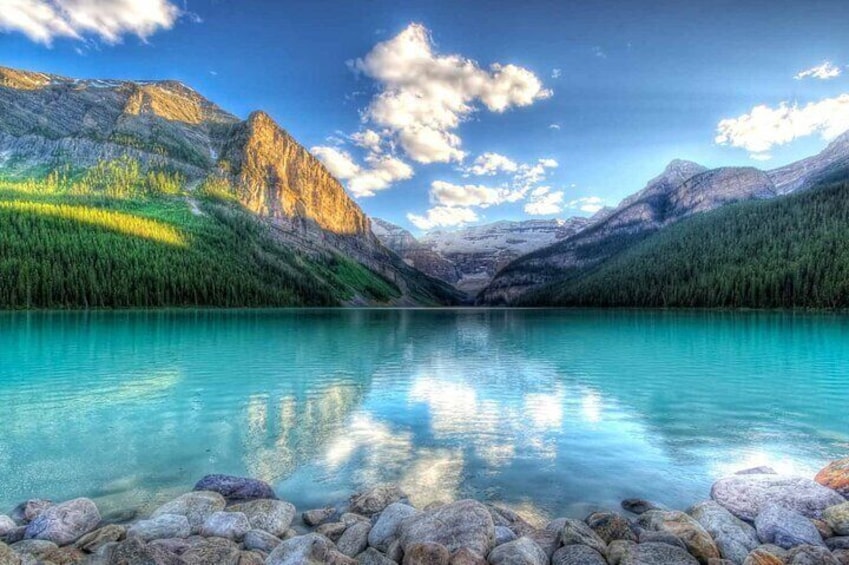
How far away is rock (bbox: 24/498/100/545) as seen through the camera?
32.3 feet

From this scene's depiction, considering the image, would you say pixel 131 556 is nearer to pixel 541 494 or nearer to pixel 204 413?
pixel 541 494

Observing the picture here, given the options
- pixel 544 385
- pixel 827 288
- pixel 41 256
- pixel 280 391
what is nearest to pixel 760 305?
pixel 827 288

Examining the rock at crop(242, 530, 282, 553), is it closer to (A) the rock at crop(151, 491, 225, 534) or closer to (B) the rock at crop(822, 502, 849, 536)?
(A) the rock at crop(151, 491, 225, 534)

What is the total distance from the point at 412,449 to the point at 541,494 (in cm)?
530

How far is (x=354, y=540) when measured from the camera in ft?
32.3

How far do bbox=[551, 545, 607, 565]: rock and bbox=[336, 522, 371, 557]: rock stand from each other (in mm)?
3807

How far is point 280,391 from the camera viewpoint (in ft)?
87.8

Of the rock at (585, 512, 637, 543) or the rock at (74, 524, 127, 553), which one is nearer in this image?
the rock at (74, 524, 127, 553)

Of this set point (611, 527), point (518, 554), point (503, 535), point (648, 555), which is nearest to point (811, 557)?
point (648, 555)

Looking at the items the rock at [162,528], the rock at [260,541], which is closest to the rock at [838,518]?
the rock at [260,541]

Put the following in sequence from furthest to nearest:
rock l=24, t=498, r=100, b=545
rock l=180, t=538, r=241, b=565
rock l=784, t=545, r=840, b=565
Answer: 1. rock l=24, t=498, r=100, b=545
2. rock l=180, t=538, r=241, b=565
3. rock l=784, t=545, r=840, b=565

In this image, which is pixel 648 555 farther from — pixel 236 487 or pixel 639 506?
pixel 236 487

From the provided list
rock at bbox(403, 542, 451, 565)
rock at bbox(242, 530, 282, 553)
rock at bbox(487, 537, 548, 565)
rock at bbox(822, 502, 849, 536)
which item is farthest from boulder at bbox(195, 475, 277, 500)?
rock at bbox(822, 502, 849, 536)

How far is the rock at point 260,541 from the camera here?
9500 millimetres
